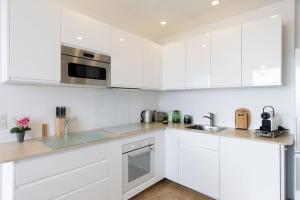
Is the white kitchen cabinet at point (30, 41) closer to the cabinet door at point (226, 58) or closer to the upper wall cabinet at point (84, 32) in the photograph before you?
the upper wall cabinet at point (84, 32)

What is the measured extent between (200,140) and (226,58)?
115 cm

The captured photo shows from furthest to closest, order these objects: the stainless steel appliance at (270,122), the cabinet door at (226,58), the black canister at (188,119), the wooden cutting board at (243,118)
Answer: the black canister at (188,119), the wooden cutting board at (243,118), the cabinet door at (226,58), the stainless steel appliance at (270,122)

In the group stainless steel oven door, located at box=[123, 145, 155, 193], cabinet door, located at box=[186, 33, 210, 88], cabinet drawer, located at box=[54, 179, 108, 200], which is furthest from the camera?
cabinet door, located at box=[186, 33, 210, 88]

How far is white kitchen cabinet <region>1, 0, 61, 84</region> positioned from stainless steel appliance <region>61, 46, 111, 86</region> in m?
0.08

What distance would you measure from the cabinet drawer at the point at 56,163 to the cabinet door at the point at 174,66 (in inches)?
62.2

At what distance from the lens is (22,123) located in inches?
65.7

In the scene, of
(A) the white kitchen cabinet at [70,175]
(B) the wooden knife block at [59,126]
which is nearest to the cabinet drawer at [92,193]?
(A) the white kitchen cabinet at [70,175]

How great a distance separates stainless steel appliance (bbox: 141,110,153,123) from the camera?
3014 mm

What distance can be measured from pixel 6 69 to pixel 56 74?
0.38m

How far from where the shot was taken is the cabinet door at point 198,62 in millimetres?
2459

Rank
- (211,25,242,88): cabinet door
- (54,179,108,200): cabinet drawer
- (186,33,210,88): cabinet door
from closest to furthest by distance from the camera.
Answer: (54,179,108,200): cabinet drawer
(211,25,242,88): cabinet door
(186,33,210,88): cabinet door

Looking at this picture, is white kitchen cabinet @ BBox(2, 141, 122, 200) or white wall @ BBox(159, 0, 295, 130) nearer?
white kitchen cabinet @ BBox(2, 141, 122, 200)

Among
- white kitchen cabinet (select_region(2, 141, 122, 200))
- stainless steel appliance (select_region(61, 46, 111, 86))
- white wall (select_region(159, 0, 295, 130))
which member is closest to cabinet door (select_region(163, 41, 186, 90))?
white wall (select_region(159, 0, 295, 130))

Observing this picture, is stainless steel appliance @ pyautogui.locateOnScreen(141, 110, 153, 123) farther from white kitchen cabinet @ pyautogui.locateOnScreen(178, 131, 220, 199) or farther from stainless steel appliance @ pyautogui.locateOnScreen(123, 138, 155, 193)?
white kitchen cabinet @ pyautogui.locateOnScreen(178, 131, 220, 199)
